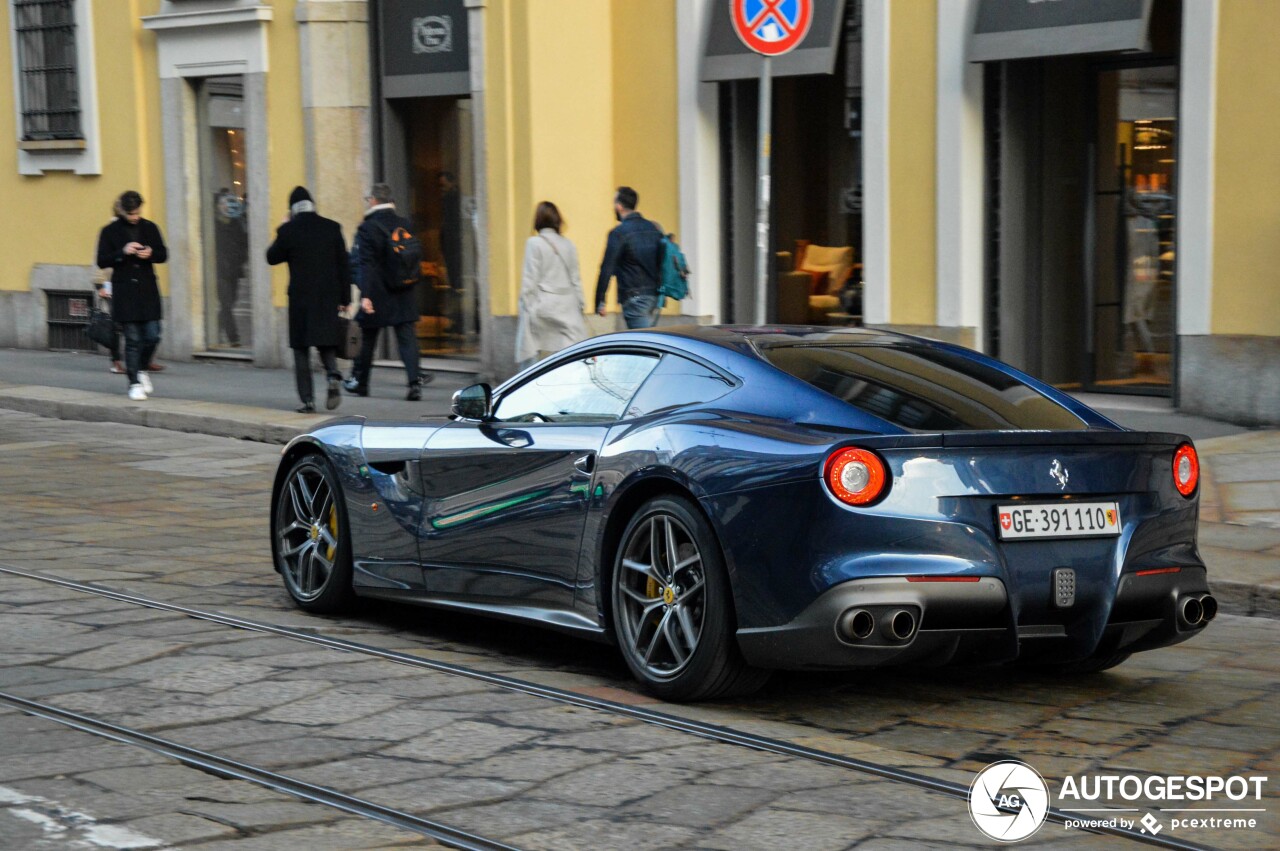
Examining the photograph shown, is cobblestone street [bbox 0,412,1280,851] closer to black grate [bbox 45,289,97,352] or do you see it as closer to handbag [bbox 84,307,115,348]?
handbag [bbox 84,307,115,348]

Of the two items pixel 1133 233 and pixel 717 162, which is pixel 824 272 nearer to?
pixel 717 162

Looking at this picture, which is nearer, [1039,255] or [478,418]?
[478,418]

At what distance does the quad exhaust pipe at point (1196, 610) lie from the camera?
18.1 ft

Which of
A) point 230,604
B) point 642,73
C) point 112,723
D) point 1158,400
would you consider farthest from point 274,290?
point 112,723

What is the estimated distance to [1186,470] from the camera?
223 inches

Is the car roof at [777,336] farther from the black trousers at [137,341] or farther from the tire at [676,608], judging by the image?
the black trousers at [137,341]

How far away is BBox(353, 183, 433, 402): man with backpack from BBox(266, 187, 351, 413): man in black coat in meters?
0.88

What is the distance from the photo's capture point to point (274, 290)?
1923 cm

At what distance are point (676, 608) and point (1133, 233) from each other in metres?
9.50

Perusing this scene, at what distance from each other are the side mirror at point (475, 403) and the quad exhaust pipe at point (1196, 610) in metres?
2.56

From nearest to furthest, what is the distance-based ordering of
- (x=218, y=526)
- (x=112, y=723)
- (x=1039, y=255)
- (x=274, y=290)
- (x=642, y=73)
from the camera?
(x=112, y=723)
(x=218, y=526)
(x=1039, y=255)
(x=642, y=73)
(x=274, y=290)

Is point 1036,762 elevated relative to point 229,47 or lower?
lower

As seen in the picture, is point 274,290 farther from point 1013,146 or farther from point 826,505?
point 826,505

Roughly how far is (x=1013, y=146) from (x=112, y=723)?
10.4 m
